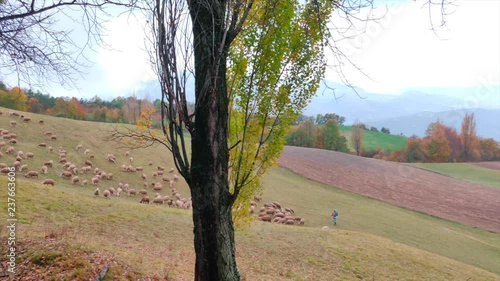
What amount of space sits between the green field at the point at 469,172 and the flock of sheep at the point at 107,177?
1805 inches

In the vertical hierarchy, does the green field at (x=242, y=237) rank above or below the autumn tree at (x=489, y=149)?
below

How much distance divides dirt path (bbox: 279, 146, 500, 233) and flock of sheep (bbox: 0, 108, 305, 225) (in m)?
16.5

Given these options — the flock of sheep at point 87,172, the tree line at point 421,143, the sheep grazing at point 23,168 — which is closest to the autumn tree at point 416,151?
the tree line at point 421,143

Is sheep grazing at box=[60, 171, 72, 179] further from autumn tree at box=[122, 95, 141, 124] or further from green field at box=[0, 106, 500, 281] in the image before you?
autumn tree at box=[122, 95, 141, 124]

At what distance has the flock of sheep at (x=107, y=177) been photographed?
23094 mm

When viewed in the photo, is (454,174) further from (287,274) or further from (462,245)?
(287,274)

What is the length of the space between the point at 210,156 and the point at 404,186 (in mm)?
44645

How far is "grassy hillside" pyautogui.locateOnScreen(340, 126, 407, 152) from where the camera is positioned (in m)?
96.2

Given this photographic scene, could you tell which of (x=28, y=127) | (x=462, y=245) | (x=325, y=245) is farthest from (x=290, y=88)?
(x=28, y=127)

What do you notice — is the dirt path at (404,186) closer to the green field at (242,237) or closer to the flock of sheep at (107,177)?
the green field at (242,237)

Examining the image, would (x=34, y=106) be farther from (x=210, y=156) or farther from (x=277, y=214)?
(x=210, y=156)

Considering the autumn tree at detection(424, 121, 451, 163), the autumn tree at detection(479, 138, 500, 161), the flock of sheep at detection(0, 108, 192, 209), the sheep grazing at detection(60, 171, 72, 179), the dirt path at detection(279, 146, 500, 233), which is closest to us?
the flock of sheep at detection(0, 108, 192, 209)

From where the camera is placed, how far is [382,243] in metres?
19.0

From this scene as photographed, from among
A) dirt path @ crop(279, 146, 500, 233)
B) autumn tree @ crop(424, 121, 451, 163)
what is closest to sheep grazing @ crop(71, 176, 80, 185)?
dirt path @ crop(279, 146, 500, 233)
